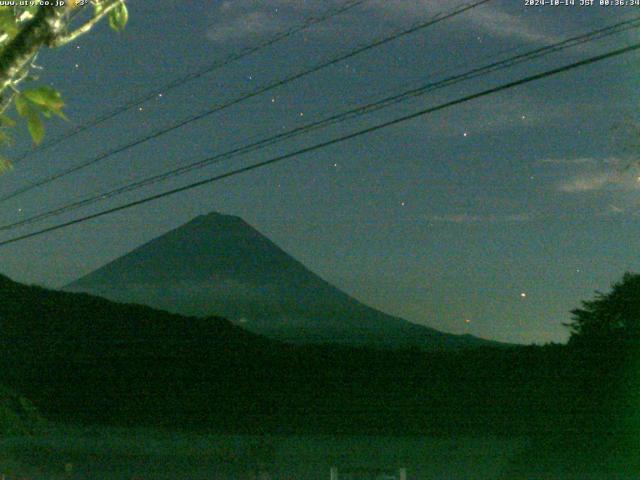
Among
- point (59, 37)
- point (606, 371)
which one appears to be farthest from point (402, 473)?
point (59, 37)

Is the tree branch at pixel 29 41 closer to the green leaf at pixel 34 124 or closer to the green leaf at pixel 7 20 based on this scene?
the green leaf at pixel 7 20

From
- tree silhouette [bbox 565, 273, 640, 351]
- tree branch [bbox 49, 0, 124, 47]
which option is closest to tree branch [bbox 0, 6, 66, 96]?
tree branch [bbox 49, 0, 124, 47]

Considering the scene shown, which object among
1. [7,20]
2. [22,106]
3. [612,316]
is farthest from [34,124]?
[612,316]

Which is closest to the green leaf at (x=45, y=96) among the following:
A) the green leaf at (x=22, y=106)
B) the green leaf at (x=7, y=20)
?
the green leaf at (x=22, y=106)

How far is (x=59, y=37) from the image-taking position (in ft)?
6.75

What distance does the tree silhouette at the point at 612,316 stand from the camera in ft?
34.6

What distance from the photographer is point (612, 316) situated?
35.0ft

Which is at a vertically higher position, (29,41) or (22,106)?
→ (29,41)

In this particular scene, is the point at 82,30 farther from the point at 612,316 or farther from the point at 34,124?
the point at 612,316

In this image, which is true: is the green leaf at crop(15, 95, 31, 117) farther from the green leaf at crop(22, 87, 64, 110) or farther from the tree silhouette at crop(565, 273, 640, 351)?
the tree silhouette at crop(565, 273, 640, 351)

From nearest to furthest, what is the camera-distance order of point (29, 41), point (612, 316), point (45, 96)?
1. point (45, 96)
2. point (29, 41)
3. point (612, 316)

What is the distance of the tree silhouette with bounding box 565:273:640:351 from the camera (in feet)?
34.6

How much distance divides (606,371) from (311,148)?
5358 millimetres

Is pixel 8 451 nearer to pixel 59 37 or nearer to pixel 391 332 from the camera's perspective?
pixel 391 332
